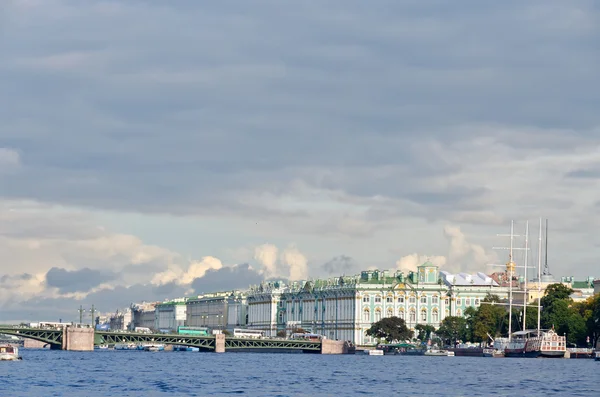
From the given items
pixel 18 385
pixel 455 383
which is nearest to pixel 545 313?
pixel 455 383

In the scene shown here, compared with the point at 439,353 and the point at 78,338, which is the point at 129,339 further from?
the point at 439,353

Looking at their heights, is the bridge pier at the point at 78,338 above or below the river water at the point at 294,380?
above

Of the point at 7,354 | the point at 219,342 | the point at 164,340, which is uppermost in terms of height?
the point at 164,340

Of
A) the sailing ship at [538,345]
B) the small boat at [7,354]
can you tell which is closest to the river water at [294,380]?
the small boat at [7,354]

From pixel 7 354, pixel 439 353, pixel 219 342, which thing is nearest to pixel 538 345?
pixel 439 353

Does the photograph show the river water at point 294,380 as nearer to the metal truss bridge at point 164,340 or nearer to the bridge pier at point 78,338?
the metal truss bridge at point 164,340

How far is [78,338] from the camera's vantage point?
186 meters

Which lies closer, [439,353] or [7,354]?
[7,354]

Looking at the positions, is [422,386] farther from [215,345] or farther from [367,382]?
[215,345]

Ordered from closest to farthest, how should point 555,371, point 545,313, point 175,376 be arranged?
1. point 175,376
2. point 555,371
3. point 545,313

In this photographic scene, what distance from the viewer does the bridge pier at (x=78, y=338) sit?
186m

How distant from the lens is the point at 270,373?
115 meters

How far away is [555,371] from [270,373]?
24.6 metres

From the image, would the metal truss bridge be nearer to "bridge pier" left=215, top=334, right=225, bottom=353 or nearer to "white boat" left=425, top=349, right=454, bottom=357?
"bridge pier" left=215, top=334, right=225, bottom=353
